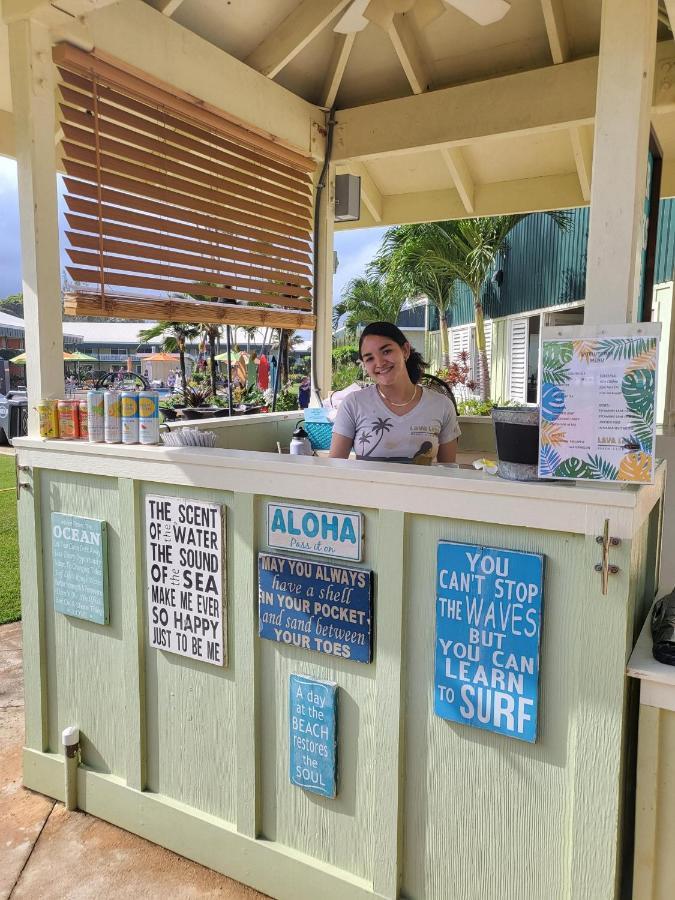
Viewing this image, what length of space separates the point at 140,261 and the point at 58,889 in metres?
2.36

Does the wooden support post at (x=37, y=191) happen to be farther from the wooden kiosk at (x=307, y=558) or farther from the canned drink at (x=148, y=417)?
the canned drink at (x=148, y=417)

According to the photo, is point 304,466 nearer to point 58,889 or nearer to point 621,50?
point 621,50

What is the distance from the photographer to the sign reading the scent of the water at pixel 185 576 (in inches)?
85.4

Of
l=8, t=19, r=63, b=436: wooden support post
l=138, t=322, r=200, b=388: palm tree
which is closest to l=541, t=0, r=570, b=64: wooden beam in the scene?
l=8, t=19, r=63, b=436: wooden support post

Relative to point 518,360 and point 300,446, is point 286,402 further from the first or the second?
point 300,446

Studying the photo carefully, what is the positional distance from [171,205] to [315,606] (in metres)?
2.12

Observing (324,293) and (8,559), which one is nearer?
(324,293)

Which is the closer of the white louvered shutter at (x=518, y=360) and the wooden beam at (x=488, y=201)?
the wooden beam at (x=488, y=201)

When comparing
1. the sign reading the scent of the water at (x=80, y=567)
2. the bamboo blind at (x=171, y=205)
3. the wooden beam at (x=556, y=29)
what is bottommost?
the sign reading the scent of the water at (x=80, y=567)

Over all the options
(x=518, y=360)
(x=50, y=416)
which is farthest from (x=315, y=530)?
(x=518, y=360)

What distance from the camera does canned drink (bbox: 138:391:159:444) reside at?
2.37 metres

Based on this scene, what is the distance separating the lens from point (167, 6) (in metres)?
2.81

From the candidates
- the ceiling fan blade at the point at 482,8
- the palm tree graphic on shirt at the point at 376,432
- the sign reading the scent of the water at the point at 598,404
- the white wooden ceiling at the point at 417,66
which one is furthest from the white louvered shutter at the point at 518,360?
the sign reading the scent of the water at the point at 598,404

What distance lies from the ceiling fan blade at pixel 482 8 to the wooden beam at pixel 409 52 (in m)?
0.80
